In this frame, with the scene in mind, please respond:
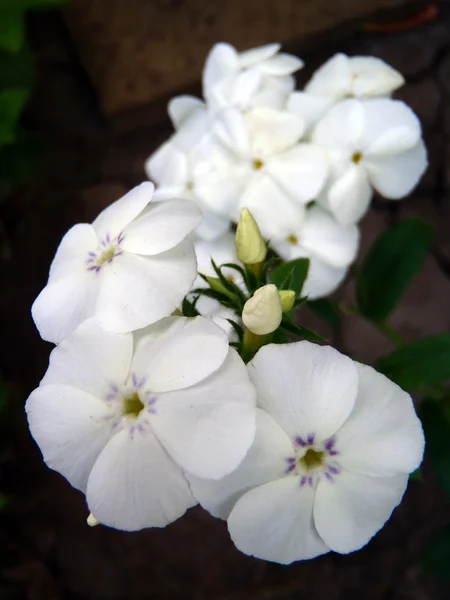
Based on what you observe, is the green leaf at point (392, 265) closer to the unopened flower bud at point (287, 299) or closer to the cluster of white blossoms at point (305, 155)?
the cluster of white blossoms at point (305, 155)

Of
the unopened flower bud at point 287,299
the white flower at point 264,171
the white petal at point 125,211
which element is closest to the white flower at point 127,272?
the white petal at point 125,211

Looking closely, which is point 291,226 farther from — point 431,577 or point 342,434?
point 431,577

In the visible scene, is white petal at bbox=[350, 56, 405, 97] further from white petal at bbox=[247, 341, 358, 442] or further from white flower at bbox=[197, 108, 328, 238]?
white petal at bbox=[247, 341, 358, 442]

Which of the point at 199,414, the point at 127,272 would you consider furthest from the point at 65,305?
the point at 199,414

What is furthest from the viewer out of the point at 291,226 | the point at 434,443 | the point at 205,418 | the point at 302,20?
the point at 302,20

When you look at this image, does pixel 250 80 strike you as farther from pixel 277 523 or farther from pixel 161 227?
pixel 277 523

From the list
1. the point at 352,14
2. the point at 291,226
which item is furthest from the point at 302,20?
the point at 291,226
